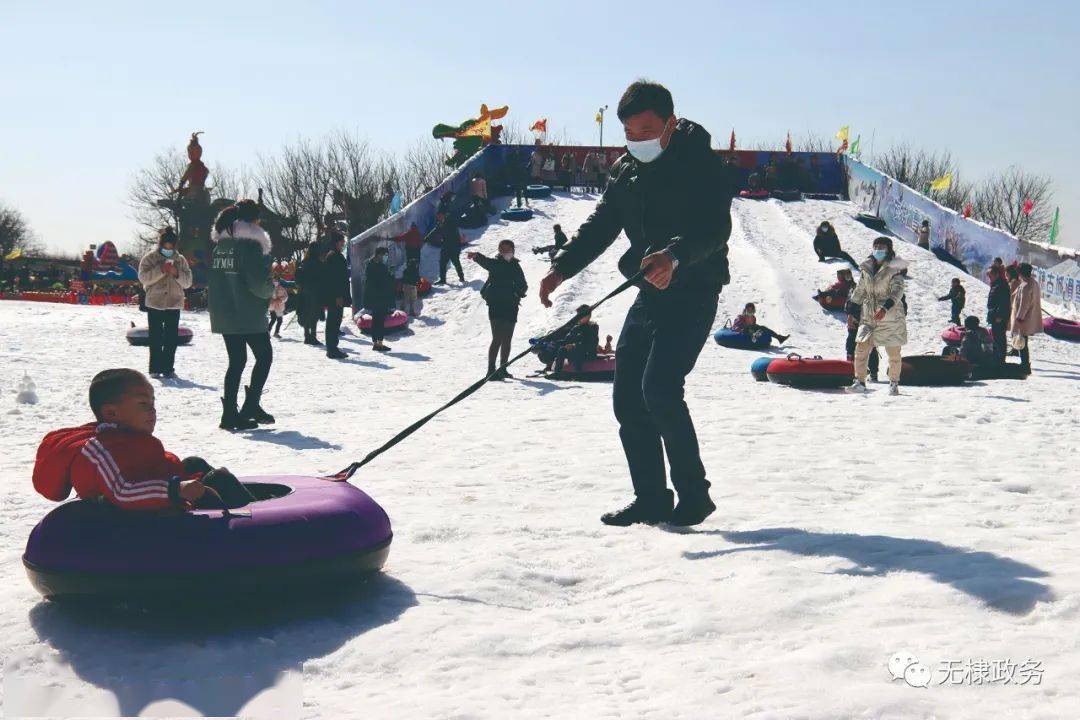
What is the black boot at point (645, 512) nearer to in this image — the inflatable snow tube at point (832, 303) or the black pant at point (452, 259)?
the inflatable snow tube at point (832, 303)

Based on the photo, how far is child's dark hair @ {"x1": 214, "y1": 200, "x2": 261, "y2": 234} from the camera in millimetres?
7695

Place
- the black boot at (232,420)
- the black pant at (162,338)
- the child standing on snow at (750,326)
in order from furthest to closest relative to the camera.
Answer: the child standing on snow at (750,326), the black pant at (162,338), the black boot at (232,420)

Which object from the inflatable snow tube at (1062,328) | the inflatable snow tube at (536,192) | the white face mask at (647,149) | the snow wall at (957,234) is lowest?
the inflatable snow tube at (1062,328)

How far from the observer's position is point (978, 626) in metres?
2.93

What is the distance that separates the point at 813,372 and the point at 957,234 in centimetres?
1809

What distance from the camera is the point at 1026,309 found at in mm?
15016

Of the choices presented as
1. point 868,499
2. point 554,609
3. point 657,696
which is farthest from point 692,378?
point 657,696

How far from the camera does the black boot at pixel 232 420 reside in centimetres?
800

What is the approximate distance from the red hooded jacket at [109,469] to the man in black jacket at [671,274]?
6.56 feet

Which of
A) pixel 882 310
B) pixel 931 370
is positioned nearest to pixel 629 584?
pixel 882 310

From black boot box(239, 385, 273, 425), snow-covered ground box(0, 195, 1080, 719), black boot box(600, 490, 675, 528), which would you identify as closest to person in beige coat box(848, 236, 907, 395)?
snow-covered ground box(0, 195, 1080, 719)

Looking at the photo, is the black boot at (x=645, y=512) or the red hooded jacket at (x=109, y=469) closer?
the red hooded jacket at (x=109, y=469)

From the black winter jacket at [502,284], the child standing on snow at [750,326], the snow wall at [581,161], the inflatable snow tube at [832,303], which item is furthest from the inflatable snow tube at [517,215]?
the black winter jacket at [502,284]

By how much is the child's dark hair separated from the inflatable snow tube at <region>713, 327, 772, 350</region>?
10.7 metres
